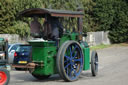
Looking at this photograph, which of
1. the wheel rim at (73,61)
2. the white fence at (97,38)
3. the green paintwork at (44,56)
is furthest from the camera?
the white fence at (97,38)

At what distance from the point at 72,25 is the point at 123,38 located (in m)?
23.9

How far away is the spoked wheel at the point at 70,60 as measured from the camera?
1025 cm

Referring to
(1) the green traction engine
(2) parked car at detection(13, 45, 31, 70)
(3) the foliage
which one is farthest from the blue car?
(3) the foliage

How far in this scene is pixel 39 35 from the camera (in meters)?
11.3

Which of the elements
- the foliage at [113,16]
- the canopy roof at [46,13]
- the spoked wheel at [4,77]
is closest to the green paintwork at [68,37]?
the canopy roof at [46,13]

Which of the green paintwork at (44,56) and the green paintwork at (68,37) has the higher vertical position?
the green paintwork at (68,37)

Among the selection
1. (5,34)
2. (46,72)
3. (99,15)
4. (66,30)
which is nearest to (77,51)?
(66,30)

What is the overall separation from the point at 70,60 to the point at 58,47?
0.65 metres

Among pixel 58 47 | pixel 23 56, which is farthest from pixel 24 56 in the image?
pixel 58 47

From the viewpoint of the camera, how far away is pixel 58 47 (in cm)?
1079

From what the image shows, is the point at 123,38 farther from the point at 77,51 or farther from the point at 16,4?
the point at 77,51

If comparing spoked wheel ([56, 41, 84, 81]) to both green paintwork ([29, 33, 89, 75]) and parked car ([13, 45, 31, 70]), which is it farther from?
parked car ([13, 45, 31, 70])

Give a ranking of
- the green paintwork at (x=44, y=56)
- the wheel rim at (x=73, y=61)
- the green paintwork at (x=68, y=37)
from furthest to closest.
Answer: the green paintwork at (x=68, y=37) < the wheel rim at (x=73, y=61) < the green paintwork at (x=44, y=56)

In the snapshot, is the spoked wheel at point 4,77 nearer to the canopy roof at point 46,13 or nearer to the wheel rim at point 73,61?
the wheel rim at point 73,61
